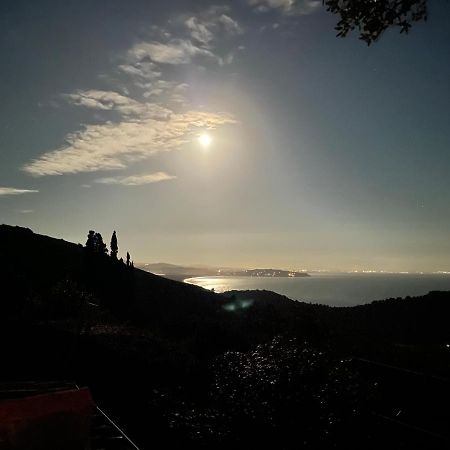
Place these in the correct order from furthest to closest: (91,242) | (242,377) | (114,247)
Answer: (114,247), (91,242), (242,377)

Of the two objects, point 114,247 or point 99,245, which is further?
point 114,247

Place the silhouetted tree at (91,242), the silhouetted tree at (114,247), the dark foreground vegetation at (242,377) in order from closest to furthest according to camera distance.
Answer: the dark foreground vegetation at (242,377), the silhouetted tree at (91,242), the silhouetted tree at (114,247)

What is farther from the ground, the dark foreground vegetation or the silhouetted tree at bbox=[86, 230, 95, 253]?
the silhouetted tree at bbox=[86, 230, 95, 253]

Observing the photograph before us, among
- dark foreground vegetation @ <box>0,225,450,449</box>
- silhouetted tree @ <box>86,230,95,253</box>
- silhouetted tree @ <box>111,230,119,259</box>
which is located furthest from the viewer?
silhouetted tree @ <box>111,230,119,259</box>

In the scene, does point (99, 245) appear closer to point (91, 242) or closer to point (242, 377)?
point (91, 242)

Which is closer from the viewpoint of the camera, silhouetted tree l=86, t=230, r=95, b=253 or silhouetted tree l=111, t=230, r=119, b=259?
silhouetted tree l=86, t=230, r=95, b=253

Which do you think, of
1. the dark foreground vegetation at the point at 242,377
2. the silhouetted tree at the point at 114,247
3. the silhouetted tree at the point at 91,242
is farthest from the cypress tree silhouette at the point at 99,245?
the dark foreground vegetation at the point at 242,377

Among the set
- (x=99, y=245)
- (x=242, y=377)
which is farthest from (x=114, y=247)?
(x=242, y=377)

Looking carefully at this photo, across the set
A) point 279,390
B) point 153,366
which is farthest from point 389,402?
point 153,366

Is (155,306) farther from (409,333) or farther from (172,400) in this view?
(172,400)

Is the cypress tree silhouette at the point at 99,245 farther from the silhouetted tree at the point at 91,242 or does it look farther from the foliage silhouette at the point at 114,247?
the foliage silhouette at the point at 114,247

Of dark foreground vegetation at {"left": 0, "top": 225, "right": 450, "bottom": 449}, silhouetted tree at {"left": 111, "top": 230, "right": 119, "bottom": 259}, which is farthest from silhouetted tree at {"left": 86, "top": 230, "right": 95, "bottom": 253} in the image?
dark foreground vegetation at {"left": 0, "top": 225, "right": 450, "bottom": 449}

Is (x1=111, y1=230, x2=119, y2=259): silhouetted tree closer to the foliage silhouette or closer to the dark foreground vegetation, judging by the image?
the foliage silhouette

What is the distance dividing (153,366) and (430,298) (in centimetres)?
3211
